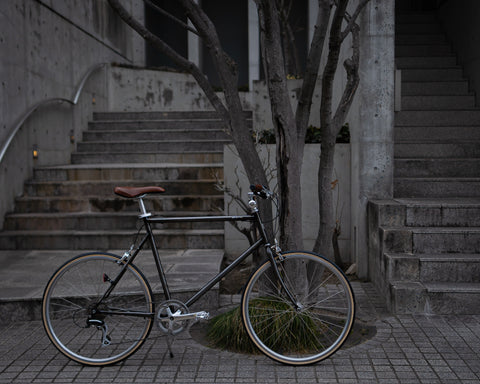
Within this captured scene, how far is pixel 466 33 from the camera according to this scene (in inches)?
342

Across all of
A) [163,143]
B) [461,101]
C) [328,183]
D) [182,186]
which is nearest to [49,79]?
[163,143]

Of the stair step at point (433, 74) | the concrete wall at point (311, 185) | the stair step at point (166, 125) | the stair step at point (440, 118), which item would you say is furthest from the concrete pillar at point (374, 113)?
the stair step at point (166, 125)

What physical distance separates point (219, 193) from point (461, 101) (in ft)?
13.5

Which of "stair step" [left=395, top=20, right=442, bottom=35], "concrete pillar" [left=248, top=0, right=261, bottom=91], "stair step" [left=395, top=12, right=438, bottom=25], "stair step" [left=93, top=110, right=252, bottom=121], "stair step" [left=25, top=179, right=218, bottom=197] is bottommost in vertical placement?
"stair step" [left=25, top=179, right=218, bottom=197]

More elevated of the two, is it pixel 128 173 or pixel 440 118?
pixel 440 118

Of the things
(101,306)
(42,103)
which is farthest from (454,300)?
(42,103)

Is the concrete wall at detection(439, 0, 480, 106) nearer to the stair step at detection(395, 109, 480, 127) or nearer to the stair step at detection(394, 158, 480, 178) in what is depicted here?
the stair step at detection(395, 109, 480, 127)

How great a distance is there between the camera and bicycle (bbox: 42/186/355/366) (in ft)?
12.2

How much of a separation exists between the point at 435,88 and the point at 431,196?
286cm

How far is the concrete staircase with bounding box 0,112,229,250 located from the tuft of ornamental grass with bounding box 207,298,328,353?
3.13 m

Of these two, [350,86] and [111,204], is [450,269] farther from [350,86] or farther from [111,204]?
[111,204]

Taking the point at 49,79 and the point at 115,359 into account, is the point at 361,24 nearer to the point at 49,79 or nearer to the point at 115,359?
the point at 115,359

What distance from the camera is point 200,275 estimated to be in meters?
5.51

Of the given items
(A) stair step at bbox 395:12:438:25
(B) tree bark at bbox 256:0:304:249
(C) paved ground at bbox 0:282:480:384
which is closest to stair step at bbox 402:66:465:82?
(A) stair step at bbox 395:12:438:25
